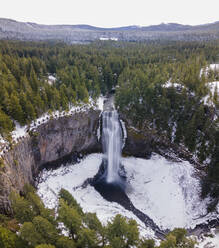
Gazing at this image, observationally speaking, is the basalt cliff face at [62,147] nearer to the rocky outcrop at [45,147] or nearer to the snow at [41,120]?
the rocky outcrop at [45,147]

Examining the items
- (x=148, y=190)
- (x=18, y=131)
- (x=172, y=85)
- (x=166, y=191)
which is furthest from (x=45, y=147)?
(x=172, y=85)

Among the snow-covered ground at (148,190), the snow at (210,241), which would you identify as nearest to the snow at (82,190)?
the snow-covered ground at (148,190)

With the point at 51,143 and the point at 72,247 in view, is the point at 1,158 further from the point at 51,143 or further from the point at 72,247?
the point at 72,247

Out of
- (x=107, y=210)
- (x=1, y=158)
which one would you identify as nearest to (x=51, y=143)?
(x=1, y=158)

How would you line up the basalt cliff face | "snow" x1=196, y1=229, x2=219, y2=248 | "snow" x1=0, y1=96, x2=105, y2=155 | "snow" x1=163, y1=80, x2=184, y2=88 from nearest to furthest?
"snow" x1=196, y1=229, x2=219, y2=248 < the basalt cliff face < "snow" x1=0, y1=96, x2=105, y2=155 < "snow" x1=163, y1=80, x2=184, y2=88

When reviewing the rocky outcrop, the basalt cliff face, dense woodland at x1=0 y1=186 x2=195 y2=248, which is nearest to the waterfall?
the basalt cliff face

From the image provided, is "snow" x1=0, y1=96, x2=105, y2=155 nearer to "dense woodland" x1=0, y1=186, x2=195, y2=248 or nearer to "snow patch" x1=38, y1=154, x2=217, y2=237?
"snow patch" x1=38, y1=154, x2=217, y2=237
